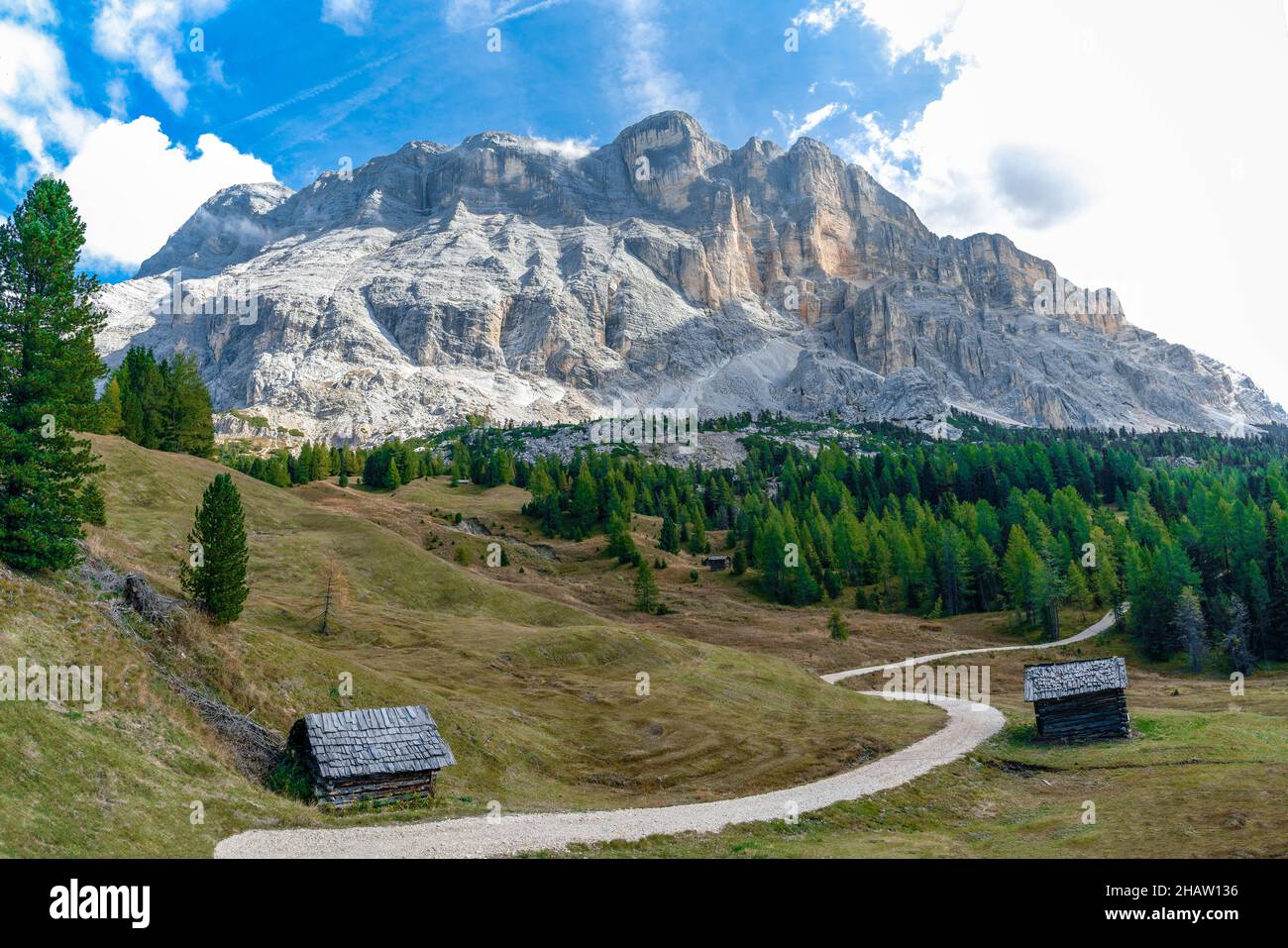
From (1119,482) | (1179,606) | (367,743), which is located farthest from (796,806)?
(1119,482)

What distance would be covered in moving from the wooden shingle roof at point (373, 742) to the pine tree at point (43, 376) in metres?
13.3

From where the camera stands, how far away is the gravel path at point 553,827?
2111cm

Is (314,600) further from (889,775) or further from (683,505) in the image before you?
(683,505)

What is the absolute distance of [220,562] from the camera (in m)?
35.9

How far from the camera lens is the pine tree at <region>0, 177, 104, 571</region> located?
30.5 m

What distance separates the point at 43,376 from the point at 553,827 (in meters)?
28.6

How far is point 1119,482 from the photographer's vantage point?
16088 cm

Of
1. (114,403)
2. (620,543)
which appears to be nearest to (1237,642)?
(620,543)

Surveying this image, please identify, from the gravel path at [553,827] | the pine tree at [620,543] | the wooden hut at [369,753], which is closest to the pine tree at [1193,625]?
the gravel path at [553,827]

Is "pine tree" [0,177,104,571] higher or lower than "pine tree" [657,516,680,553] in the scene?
higher

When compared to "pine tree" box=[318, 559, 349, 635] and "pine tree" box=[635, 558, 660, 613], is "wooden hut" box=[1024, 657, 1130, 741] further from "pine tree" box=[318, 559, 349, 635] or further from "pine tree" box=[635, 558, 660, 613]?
"pine tree" box=[635, 558, 660, 613]

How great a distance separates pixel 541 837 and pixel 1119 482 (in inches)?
6823

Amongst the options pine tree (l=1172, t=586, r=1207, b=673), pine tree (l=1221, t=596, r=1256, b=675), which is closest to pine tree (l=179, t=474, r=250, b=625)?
pine tree (l=1172, t=586, r=1207, b=673)

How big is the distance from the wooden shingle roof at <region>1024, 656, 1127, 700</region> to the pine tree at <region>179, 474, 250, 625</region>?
1752 inches
